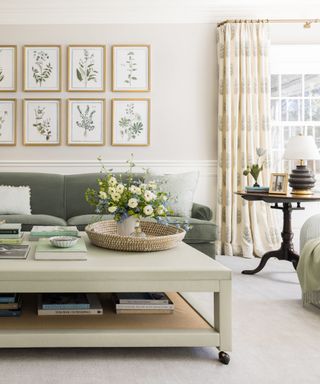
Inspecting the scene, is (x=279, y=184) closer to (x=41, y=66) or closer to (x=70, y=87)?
(x=70, y=87)

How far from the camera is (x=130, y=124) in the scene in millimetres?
4941

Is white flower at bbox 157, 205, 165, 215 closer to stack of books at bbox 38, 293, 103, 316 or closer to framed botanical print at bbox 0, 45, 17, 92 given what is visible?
stack of books at bbox 38, 293, 103, 316

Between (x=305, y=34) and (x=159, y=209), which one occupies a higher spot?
(x=305, y=34)

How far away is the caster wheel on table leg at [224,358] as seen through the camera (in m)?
2.00

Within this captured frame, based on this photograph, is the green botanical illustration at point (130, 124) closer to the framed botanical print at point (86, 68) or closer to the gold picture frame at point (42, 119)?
the framed botanical print at point (86, 68)

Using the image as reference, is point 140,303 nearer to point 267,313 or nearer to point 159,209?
point 159,209

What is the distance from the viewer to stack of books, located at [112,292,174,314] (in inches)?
86.0

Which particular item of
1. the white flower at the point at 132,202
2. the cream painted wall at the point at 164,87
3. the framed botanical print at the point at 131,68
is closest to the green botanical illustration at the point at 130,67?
the framed botanical print at the point at 131,68

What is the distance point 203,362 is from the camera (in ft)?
6.64

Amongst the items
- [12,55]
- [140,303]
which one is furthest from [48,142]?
[140,303]

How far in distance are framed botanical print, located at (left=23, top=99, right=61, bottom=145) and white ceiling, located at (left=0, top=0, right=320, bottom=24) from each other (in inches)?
33.1

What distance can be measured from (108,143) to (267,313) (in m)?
2.74

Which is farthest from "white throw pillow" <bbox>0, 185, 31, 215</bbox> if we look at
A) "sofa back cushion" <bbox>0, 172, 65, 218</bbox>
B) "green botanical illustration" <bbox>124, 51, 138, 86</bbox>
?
"green botanical illustration" <bbox>124, 51, 138, 86</bbox>

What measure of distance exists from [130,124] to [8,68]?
1.37m
